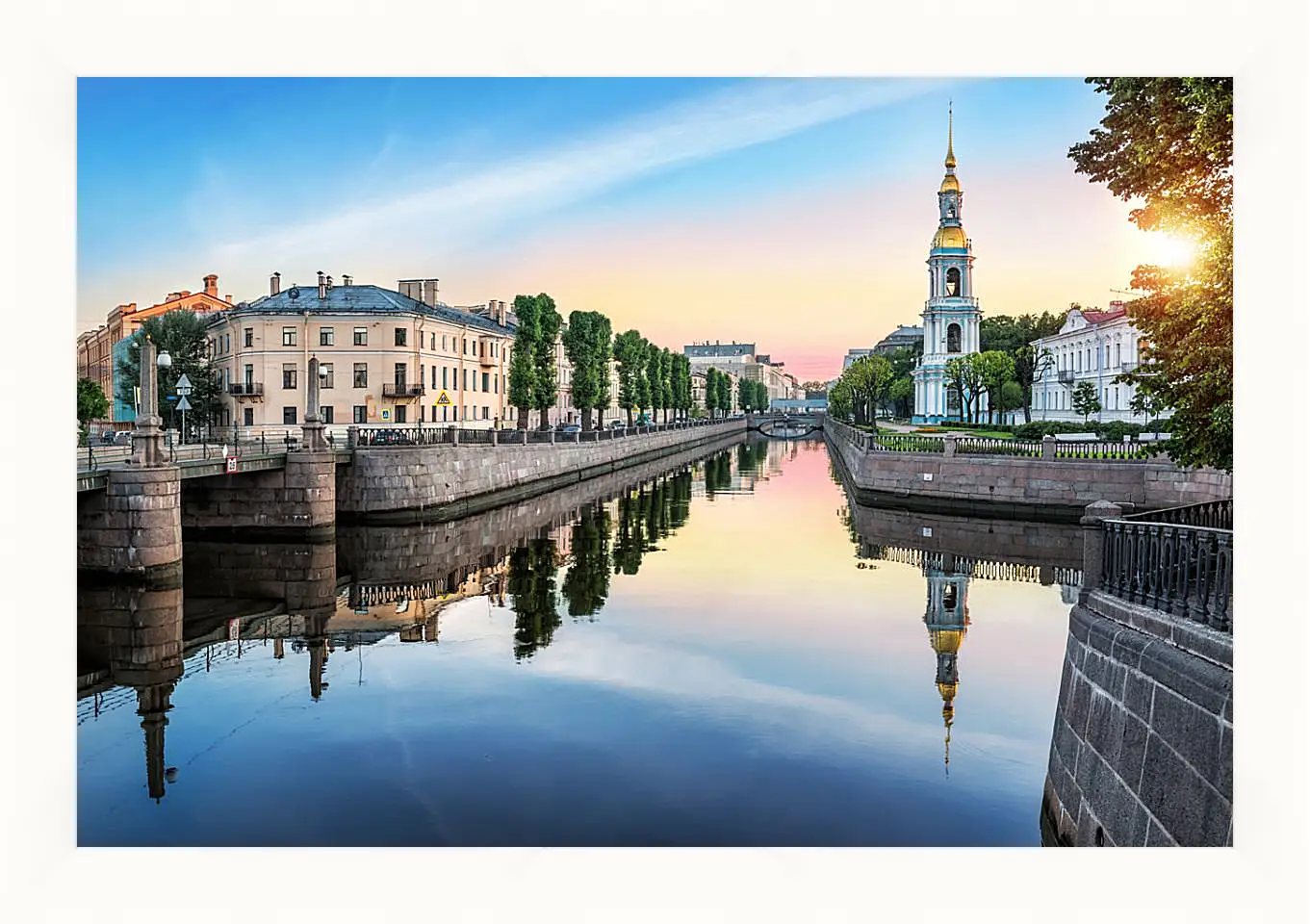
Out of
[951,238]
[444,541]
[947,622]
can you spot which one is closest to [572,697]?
[947,622]

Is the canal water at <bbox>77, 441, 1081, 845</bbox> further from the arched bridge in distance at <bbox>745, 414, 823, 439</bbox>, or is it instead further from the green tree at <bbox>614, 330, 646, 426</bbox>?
the arched bridge in distance at <bbox>745, 414, 823, 439</bbox>

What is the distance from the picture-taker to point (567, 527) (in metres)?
23.7

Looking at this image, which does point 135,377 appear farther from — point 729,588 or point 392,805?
point 392,805

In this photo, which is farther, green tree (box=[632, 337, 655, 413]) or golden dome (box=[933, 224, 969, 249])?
golden dome (box=[933, 224, 969, 249])

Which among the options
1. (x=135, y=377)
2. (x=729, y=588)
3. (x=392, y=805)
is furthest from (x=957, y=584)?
(x=135, y=377)

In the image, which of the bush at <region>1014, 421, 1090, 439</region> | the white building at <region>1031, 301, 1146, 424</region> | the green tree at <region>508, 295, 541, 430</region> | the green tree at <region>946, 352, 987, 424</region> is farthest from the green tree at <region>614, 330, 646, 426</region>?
the bush at <region>1014, 421, 1090, 439</region>

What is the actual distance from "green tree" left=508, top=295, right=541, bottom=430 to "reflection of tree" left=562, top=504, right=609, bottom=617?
12.8 m

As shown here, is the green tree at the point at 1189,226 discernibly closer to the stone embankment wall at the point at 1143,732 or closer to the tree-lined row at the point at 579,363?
the stone embankment wall at the point at 1143,732

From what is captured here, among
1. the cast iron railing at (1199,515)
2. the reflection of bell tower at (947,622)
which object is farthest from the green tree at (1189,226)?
the reflection of bell tower at (947,622)

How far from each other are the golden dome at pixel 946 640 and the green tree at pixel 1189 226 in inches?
218

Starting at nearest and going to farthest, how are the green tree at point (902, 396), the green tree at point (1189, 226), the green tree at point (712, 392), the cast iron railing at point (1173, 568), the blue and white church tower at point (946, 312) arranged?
the cast iron railing at point (1173, 568), the green tree at point (1189, 226), the blue and white church tower at point (946, 312), the green tree at point (902, 396), the green tree at point (712, 392)

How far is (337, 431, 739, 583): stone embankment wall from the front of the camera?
59.1 feet

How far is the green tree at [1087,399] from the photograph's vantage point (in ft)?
125
